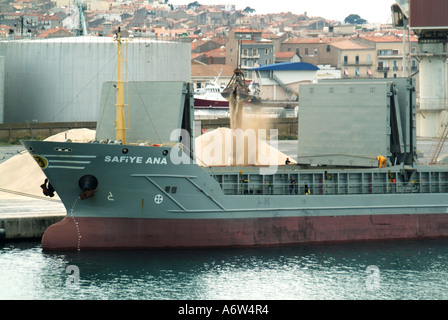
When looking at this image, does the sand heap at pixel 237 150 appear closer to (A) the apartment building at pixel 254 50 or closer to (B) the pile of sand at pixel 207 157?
(B) the pile of sand at pixel 207 157

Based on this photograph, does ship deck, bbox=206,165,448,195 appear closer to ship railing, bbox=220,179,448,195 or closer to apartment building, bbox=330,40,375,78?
ship railing, bbox=220,179,448,195

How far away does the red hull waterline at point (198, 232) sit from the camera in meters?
36.1

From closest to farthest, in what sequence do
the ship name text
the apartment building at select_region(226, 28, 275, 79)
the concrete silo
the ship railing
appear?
the ship name text
the ship railing
the concrete silo
the apartment building at select_region(226, 28, 275, 79)

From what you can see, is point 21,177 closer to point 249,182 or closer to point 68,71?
point 249,182

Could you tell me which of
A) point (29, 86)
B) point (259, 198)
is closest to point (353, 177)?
point (259, 198)

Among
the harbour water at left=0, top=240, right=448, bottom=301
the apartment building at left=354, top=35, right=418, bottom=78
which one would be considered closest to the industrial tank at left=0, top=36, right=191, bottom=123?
the harbour water at left=0, top=240, right=448, bottom=301

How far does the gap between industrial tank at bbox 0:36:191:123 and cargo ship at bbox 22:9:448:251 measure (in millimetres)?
36812

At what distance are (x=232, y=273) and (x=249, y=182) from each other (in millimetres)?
6300

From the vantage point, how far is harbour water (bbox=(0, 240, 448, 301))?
1203 inches

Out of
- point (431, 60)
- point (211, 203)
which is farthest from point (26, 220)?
point (431, 60)

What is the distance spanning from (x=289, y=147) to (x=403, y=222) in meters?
38.1
